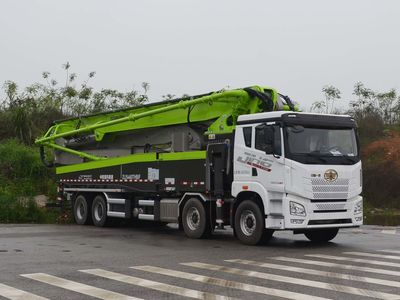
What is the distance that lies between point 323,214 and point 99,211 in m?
8.74

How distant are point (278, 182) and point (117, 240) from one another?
470cm

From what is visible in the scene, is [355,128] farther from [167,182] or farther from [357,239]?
[167,182]

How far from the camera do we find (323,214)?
13.5 metres

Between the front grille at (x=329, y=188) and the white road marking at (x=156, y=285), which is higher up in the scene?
the front grille at (x=329, y=188)

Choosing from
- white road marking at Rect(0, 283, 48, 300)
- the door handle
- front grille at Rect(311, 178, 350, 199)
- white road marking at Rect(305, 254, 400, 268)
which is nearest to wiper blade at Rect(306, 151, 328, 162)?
front grille at Rect(311, 178, 350, 199)

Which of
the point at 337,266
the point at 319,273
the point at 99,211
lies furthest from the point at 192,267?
the point at 99,211

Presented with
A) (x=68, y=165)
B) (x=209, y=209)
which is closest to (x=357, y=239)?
(x=209, y=209)

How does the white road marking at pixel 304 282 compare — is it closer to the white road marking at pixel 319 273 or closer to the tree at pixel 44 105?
the white road marking at pixel 319 273

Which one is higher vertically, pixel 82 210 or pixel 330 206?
pixel 330 206

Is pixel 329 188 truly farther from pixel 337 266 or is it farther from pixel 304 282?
pixel 304 282

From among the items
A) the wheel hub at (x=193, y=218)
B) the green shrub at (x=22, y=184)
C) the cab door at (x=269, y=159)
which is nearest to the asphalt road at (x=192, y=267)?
the wheel hub at (x=193, y=218)

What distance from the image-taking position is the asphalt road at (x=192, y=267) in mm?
8164

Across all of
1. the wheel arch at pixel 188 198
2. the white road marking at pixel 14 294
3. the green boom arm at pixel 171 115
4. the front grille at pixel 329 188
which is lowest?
the white road marking at pixel 14 294

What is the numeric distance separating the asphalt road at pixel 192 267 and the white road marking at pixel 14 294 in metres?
0.01
